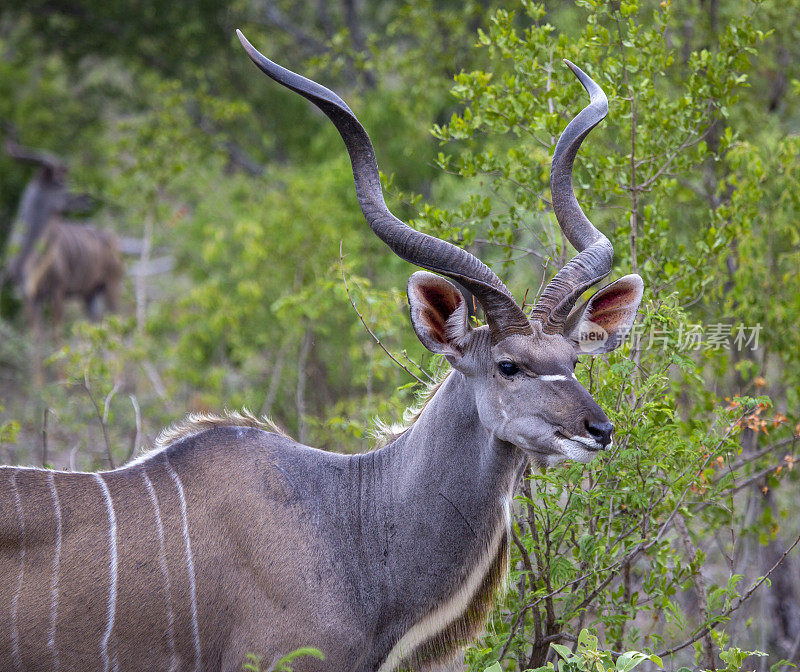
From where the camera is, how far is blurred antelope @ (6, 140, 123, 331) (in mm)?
10789

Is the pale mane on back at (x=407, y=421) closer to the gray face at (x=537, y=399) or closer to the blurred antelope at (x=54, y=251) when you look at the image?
the gray face at (x=537, y=399)

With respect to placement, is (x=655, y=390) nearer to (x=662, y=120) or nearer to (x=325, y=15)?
(x=662, y=120)

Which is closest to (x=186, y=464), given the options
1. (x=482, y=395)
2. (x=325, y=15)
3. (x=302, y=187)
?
(x=482, y=395)

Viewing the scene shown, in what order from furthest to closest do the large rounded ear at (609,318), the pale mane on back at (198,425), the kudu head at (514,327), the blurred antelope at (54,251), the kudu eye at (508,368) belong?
the blurred antelope at (54,251) < the pale mane on back at (198,425) < the large rounded ear at (609,318) < the kudu eye at (508,368) < the kudu head at (514,327)

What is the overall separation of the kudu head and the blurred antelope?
8.41 m

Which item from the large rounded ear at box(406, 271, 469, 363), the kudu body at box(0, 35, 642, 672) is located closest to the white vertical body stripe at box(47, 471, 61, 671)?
the kudu body at box(0, 35, 642, 672)

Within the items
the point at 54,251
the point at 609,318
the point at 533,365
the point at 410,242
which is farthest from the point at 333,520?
the point at 54,251

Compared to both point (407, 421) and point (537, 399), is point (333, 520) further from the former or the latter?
point (537, 399)

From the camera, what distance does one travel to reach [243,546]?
302 centimetres

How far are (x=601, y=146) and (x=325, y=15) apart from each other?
233 inches

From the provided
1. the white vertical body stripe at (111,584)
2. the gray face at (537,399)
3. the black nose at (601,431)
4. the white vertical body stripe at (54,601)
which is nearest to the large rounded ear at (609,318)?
the gray face at (537,399)

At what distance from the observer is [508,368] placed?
2.96 m

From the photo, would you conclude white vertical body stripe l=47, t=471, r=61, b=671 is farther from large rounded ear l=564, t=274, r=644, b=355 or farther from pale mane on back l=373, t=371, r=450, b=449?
large rounded ear l=564, t=274, r=644, b=355

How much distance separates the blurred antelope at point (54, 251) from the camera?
1079 cm
